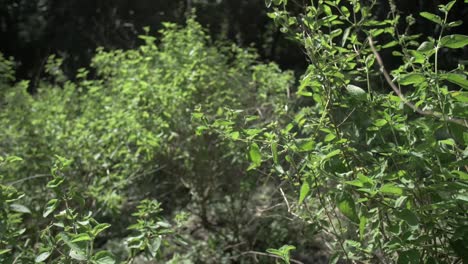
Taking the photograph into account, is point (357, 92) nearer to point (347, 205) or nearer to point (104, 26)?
point (347, 205)

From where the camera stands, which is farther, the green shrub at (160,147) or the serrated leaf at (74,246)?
the green shrub at (160,147)

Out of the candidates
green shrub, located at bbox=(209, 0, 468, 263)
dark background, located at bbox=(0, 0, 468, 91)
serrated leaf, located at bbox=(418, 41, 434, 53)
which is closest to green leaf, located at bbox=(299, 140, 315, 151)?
green shrub, located at bbox=(209, 0, 468, 263)

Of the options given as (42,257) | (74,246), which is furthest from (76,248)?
(42,257)

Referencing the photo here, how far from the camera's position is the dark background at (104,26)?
1023cm

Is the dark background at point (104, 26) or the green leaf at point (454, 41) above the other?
the green leaf at point (454, 41)

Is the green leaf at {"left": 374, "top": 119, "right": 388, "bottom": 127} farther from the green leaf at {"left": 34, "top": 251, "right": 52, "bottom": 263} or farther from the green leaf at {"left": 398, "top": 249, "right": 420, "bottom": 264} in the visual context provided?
the green leaf at {"left": 34, "top": 251, "right": 52, "bottom": 263}

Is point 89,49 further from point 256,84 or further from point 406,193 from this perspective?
point 406,193

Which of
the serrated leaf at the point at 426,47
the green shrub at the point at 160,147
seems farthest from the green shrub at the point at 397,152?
the green shrub at the point at 160,147

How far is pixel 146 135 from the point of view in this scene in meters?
4.38

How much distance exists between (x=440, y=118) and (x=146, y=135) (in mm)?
2847

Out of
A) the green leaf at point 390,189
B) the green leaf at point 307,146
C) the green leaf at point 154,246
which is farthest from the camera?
the green leaf at point 154,246

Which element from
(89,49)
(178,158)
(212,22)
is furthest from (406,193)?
(89,49)

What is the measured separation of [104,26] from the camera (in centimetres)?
1144

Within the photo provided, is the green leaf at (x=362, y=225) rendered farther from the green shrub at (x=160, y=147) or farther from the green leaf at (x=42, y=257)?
the green shrub at (x=160, y=147)
